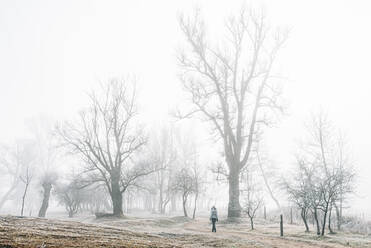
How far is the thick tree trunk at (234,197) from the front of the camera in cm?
2617

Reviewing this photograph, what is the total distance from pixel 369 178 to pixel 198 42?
8940cm

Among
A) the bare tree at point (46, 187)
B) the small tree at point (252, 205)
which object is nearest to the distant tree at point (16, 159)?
the bare tree at point (46, 187)

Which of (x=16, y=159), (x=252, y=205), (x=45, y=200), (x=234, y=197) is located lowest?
(x=45, y=200)

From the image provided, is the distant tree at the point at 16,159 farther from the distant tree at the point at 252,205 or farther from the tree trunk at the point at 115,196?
the distant tree at the point at 252,205

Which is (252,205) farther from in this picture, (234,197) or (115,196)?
(115,196)

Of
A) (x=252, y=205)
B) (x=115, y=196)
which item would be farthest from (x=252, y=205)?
(x=115, y=196)

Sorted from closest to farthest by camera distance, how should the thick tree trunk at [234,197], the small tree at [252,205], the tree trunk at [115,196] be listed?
1. the small tree at [252,205]
2. the thick tree trunk at [234,197]
3. the tree trunk at [115,196]

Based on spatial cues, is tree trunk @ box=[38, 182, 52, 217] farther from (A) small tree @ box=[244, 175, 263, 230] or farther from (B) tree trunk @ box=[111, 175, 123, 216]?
(A) small tree @ box=[244, 175, 263, 230]

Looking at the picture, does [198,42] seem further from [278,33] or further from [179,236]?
[179,236]

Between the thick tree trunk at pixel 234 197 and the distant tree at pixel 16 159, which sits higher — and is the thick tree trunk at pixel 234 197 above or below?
below

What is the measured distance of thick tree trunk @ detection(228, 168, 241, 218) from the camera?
26.2m

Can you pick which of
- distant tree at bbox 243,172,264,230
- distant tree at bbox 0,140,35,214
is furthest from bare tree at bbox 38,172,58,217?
distant tree at bbox 243,172,264,230

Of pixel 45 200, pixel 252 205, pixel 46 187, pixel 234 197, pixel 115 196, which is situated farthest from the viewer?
pixel 46 187

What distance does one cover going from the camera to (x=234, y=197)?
26641 mm
